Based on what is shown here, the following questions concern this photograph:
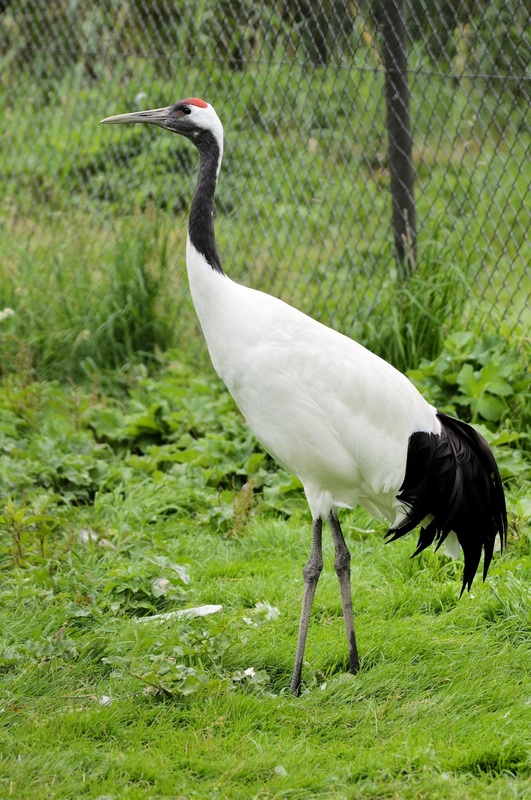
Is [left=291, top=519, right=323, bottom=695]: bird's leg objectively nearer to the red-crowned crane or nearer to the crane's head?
the red-crowned crane

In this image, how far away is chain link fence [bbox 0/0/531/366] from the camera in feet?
17.0

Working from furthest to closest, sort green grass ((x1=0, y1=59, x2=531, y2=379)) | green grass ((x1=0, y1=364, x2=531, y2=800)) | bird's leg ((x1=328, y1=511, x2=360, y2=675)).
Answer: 1. green grass ((x1=0, y1=59, x2=531, y2=379))
2. bird's leg ((x1=328, y1=511, x2=360, y2=675))
3. green grass ((x1=0, y1=364, x2=531, y2=800))

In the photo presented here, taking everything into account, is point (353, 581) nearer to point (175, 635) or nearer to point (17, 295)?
point (175, 635)

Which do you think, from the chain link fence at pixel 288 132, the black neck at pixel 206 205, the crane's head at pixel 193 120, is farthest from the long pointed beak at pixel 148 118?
the chain link fence at pixel 288 132

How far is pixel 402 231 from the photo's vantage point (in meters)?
5.38

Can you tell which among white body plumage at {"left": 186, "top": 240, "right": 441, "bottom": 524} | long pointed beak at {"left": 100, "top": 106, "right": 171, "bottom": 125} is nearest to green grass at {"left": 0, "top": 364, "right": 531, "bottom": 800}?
white body plumage at {"left": 186, "top": 240, "right": 441, "bottom": 524}

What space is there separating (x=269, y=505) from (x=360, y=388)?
1.35 m

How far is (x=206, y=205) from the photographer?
361 cm

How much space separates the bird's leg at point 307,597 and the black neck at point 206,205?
101 centimetres

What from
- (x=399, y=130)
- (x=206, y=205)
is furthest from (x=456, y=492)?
(x=399, y=130)

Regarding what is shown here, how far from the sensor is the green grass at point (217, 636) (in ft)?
9.55

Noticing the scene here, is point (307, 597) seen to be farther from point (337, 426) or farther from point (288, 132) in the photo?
point (288, 132)

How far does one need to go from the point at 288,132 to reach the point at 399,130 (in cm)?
99

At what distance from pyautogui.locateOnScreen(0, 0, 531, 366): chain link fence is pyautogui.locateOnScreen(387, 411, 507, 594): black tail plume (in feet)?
5.11
